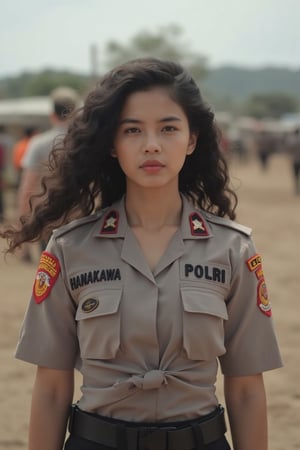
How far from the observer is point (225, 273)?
7.09ft

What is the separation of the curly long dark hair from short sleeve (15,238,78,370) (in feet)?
0.64

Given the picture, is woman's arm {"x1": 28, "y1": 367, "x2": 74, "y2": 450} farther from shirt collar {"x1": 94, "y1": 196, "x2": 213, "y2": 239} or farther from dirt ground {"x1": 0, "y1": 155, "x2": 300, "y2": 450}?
dirt ground {"x1": 0, "y1": 155, "x2": 300, "y2": 450}

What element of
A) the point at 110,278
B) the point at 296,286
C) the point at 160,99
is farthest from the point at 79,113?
the point at 296,286

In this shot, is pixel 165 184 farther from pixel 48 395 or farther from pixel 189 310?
pixel 48 395

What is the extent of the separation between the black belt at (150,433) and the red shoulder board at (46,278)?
30cm

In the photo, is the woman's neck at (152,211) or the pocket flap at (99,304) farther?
the woman's neck at (152,211)

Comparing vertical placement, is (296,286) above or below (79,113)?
below

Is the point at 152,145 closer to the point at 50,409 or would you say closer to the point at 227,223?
the point at 227,223

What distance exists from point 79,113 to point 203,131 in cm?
32

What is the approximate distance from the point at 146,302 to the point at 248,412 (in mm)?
388

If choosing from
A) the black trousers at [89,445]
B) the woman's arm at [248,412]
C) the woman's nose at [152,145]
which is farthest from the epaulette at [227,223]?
the black trousers at [89,445]

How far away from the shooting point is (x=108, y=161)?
238 centimetres

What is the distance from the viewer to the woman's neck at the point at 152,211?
2.27 meters

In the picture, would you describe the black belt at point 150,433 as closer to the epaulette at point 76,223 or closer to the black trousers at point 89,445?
the black trousers at point 89,445
